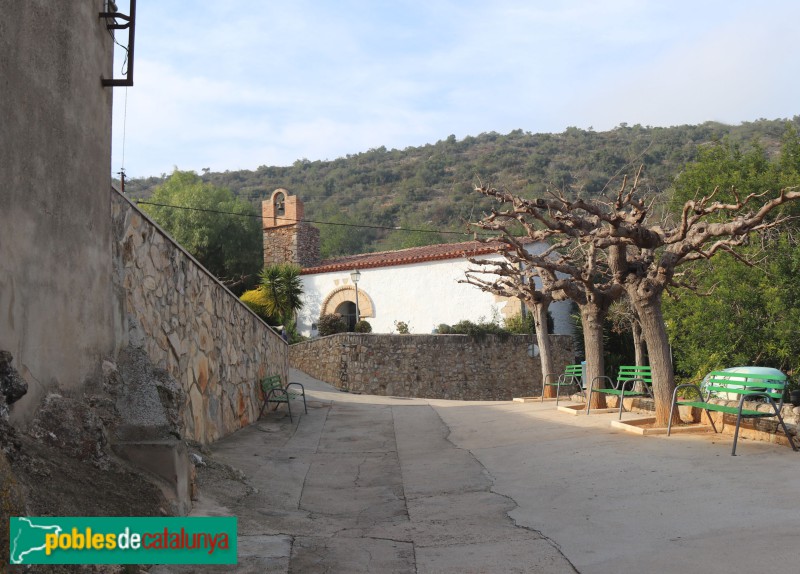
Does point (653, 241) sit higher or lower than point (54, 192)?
higher

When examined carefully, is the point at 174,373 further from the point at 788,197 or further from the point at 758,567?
the point at 788,197

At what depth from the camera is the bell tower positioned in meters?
34.0

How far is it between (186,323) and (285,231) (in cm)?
2680

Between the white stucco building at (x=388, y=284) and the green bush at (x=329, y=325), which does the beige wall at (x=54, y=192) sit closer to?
the green bush at (x=329, y=325)

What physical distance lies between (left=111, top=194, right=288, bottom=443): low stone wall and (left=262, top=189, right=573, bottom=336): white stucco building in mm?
19518

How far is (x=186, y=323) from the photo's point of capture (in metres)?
7.83

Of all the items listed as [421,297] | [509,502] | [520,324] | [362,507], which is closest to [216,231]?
[421,297]

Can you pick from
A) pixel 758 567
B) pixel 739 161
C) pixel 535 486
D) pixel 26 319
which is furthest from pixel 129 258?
pixel 739 161

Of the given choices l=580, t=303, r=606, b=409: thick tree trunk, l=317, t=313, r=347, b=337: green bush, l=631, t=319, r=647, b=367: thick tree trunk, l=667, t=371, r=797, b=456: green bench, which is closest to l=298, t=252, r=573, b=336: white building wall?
l=317, t=313, r=347, b=337: green bush

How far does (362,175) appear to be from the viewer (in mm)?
69812

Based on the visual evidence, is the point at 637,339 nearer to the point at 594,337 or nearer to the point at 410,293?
the point at 410,293

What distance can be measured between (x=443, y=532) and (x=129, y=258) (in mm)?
3419

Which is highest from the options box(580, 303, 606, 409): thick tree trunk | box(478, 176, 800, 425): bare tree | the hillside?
the hillside

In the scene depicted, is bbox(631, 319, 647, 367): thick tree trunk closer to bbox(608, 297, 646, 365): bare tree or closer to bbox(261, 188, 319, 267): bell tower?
bbox(608, 297, 646, 365): bare tree
